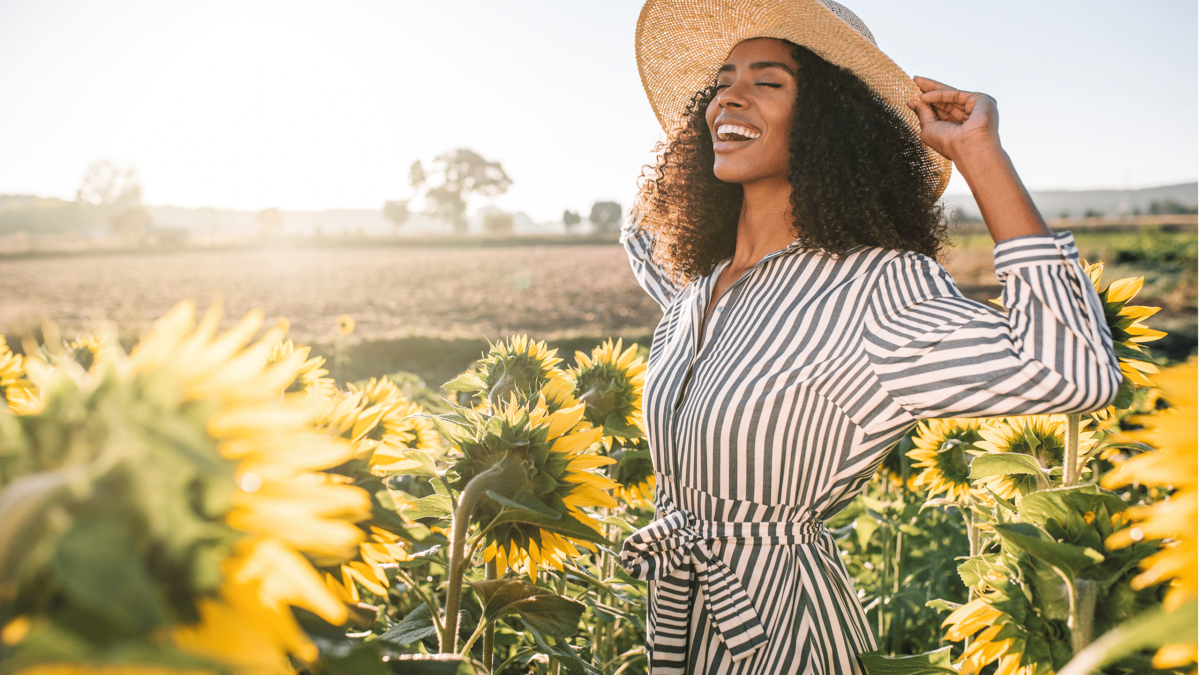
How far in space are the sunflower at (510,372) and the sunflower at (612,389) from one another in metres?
0.18

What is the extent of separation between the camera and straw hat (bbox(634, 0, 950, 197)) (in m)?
1.59

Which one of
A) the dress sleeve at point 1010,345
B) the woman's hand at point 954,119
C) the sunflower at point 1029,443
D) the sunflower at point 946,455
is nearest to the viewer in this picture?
the dress sleeve at point 1010,345

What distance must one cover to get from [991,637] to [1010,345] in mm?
501

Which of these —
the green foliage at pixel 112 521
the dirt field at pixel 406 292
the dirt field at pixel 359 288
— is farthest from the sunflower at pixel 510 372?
the dirt field at pixel 359 288

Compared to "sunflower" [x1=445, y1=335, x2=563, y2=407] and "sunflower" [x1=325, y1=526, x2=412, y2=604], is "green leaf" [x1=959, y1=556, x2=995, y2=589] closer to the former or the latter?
"sunflower" [x1=325, y1=526, x2=412, y2=604]

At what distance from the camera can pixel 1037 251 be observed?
1073 millimetres

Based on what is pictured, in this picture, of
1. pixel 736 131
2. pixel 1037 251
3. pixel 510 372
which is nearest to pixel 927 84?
pixel 736 131

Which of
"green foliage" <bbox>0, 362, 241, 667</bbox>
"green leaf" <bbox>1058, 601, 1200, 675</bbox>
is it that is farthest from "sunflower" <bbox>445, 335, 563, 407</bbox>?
"green leaf" <bbox>1058, 601, 1200, 675</bbox>

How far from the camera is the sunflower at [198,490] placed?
32 cm

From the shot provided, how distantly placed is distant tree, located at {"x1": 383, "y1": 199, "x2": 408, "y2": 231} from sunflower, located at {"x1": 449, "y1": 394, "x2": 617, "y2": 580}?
232 feet

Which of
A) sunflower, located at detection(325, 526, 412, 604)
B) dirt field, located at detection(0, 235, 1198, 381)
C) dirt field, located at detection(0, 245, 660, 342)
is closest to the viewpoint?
sunflower, located at detection(325, 526, 412, 604)

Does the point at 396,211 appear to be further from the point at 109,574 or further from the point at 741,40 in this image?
the point at 109,574

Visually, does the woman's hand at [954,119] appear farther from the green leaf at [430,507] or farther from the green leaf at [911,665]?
the green leaf at [430,507]

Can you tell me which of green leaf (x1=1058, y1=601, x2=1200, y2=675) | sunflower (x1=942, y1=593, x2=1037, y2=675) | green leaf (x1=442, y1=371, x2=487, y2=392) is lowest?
sunflower (x1=942, y1=593, x2=1037, y2=675)
